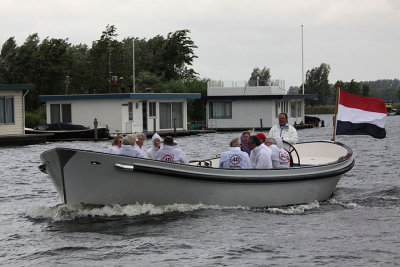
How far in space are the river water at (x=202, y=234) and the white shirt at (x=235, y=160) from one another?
0.89 meters

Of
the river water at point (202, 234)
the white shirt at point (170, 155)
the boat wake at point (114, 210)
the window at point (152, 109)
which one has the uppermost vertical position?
the window at point (152, 109)

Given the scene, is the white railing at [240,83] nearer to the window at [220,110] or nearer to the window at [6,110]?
the window at [220,110]

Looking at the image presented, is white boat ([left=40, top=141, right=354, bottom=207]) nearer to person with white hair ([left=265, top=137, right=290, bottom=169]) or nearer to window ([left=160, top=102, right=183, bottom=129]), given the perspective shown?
person with white hair ([left=265, top=137, right=290, bottom=169])

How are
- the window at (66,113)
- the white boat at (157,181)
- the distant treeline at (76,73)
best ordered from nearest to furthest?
1. the white boat at (157,181)
2. the window at (66,113)
3. the distant treeline at (76,73)

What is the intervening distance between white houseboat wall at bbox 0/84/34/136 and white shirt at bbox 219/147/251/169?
82.5 ft

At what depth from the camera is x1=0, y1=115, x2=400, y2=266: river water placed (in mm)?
11141

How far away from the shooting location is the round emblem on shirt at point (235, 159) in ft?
47.0

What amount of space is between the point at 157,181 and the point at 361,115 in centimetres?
634

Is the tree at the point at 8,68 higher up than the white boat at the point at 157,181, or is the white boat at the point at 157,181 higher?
the tree at the point at 8,68

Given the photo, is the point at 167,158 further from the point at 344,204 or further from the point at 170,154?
the point at 344,204

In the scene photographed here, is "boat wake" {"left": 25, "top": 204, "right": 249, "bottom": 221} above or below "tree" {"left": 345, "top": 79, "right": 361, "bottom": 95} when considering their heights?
below

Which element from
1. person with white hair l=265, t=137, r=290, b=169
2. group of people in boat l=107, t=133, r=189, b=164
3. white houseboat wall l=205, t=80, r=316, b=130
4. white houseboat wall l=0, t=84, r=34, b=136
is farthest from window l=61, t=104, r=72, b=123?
person with white hair l=265, t=137, r=290, b=169

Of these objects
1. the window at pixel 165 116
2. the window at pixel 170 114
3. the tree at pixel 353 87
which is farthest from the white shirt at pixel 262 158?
the tree at pixel 353 87

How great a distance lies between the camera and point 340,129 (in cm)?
1755
